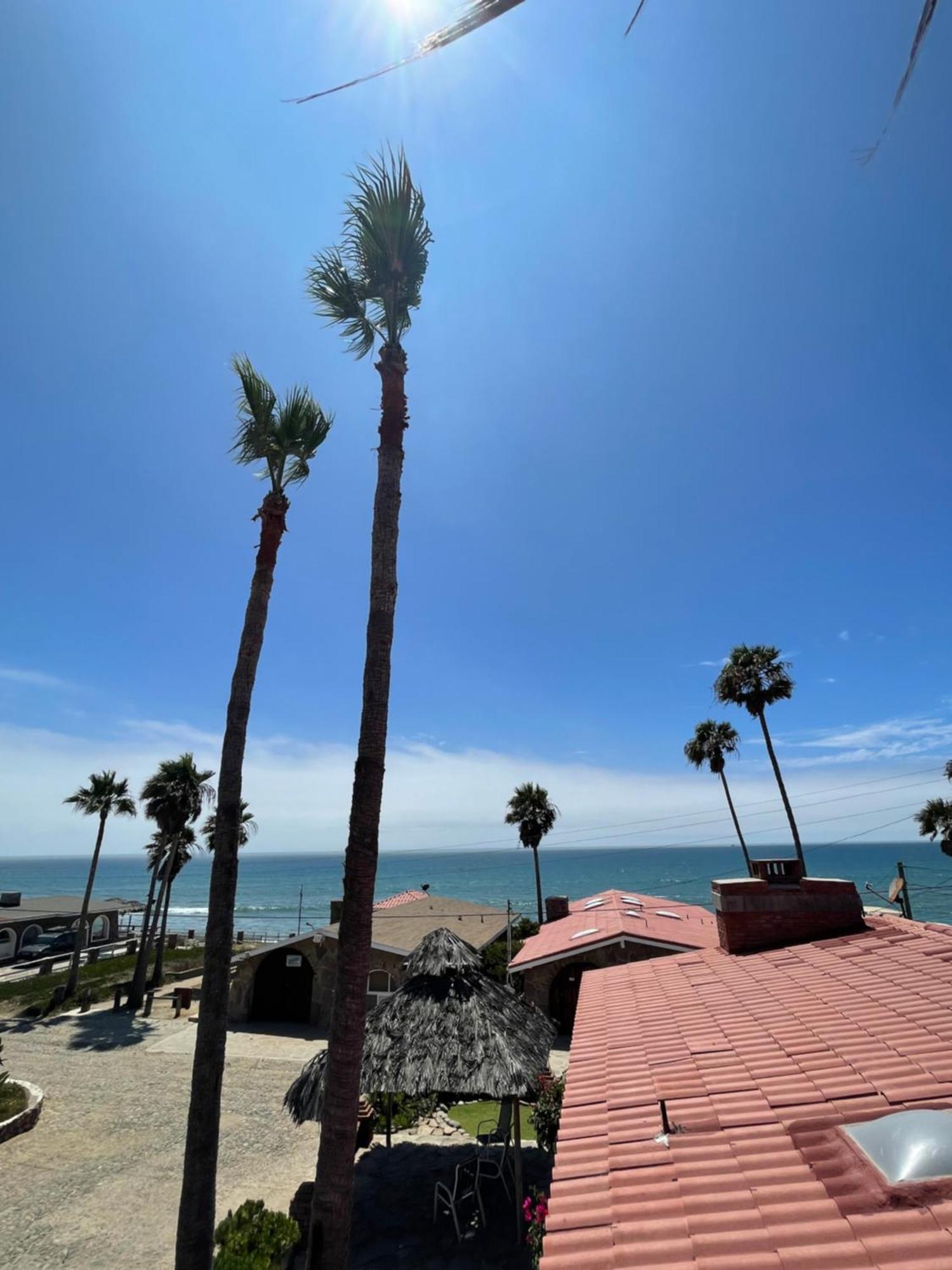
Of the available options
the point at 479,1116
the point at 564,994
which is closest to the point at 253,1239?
the point at 479,1116

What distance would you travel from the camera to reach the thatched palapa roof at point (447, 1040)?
10016mm

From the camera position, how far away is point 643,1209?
13.8 ft

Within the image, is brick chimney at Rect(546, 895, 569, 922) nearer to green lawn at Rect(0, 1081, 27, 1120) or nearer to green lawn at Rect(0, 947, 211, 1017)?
green lawn at Rect(0, 1081, 27, 1120)

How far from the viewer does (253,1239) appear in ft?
27.9

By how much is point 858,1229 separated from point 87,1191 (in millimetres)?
14317

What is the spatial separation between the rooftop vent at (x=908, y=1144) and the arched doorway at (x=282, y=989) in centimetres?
2562

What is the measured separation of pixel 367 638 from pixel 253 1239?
8.62m

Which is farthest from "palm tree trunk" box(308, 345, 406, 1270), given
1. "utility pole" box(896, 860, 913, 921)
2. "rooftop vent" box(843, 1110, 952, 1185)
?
"utility pole" box(896, 860, 913, 921)

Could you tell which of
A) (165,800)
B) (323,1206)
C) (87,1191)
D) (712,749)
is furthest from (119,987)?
(712,749)

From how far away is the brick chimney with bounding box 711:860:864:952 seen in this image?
436 inches

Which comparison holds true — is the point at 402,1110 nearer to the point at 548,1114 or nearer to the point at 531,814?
the point at 548,1114

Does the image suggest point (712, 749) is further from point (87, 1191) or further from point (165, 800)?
point (87, 1191)

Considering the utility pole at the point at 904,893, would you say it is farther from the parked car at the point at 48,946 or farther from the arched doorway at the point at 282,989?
the parked car at the point at 48,946

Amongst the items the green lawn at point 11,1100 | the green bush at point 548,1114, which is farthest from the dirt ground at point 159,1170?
the green bush at point 548,1114
